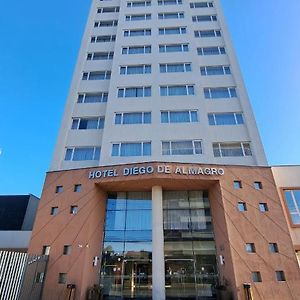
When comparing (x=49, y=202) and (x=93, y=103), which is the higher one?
(x=93, y=103)

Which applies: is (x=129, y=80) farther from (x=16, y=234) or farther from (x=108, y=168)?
(x=16, y=234)

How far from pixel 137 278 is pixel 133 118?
11.9 m

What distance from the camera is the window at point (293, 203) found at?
15.9 meters

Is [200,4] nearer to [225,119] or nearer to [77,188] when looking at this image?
[225,119]

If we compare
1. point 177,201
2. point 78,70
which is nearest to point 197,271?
point 177,201

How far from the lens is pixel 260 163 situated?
17859 millimetres

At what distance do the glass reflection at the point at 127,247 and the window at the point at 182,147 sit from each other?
3714 mm

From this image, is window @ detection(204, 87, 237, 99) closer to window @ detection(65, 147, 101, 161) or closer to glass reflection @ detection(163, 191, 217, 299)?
glass reflection @ detection(163, 191, 217, 299)

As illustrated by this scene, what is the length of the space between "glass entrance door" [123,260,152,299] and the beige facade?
4.29 ft

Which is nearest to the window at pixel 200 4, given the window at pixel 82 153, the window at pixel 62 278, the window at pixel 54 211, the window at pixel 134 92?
the window at pixel 134 92

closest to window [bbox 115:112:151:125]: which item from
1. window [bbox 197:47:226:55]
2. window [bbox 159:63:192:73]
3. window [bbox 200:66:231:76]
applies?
window [bbox 159:63:192:73]

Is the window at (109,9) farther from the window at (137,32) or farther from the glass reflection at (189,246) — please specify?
the glass reflection at (189,246)

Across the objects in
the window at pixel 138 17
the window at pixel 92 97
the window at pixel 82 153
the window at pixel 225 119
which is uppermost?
the window at pixel 138 17

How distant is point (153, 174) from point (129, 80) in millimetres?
10564
